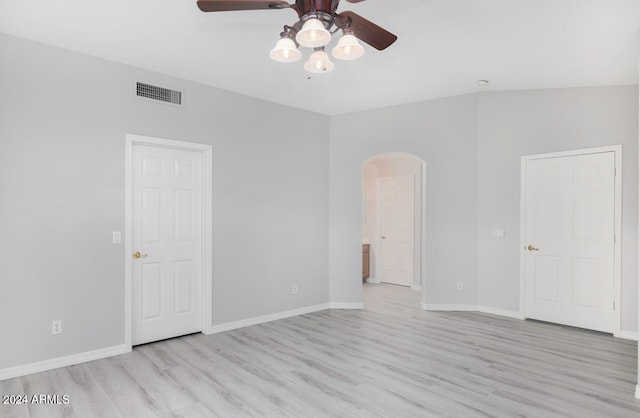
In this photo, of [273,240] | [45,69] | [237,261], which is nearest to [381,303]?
[273,240]

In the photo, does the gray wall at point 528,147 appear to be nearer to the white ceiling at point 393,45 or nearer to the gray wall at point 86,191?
the white ceiling at point 393,45

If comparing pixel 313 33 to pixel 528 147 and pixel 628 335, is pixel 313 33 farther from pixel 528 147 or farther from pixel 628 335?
pixel 628 335

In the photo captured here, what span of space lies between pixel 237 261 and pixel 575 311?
13.4 ft

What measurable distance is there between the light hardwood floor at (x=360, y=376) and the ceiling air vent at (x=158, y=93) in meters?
2.58

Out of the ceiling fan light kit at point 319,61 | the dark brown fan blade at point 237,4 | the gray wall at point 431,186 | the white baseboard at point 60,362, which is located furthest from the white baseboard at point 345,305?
the dark brown fan blade at point 237,4

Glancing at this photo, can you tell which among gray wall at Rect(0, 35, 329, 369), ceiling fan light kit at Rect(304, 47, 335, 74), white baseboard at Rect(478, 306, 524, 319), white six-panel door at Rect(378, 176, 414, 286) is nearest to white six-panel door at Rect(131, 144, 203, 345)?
gray wall at Rect(0, 35, 329, 369)

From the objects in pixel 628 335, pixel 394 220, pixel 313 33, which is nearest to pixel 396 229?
pixel 394 220

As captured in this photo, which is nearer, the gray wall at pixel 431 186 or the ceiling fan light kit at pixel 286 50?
the ceiling fan light kit at pixel 286 50

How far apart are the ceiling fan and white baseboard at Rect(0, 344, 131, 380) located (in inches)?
125

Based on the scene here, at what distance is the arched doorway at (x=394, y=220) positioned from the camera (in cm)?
699

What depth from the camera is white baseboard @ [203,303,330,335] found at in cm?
437

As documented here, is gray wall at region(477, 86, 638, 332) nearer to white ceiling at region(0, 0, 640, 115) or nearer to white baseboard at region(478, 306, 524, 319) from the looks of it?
white baseboard at region(478, 306, 524, 319)

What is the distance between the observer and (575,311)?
14.8 ft

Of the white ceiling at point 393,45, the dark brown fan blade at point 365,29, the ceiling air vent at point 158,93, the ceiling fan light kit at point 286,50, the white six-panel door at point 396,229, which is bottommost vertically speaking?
the white six-panel door at point 396,229
